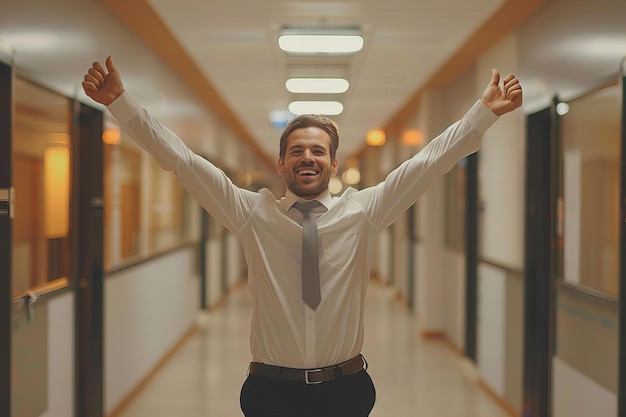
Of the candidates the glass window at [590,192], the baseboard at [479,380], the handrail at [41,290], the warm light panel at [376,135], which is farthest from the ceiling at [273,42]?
the warm light panel at [376,135]

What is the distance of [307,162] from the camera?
226cm

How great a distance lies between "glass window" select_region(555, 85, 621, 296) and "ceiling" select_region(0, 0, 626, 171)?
0.23 m

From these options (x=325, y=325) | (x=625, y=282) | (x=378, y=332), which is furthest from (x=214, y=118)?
(x=325, y=325)

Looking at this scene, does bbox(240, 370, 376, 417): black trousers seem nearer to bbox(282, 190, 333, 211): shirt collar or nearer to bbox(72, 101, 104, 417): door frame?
bbox(282, 190, 333, 211): shirt collar

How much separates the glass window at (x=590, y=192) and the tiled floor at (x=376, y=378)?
1.87 meters

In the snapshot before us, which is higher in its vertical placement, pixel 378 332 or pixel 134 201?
Result: pixel 134 201

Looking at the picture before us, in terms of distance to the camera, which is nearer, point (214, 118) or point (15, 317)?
point (15, 317)

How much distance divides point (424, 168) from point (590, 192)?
2.29 meters

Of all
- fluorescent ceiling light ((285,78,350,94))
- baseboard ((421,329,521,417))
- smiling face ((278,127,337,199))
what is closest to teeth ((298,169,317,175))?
smiling face ((278,127,337,199))

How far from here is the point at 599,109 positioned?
161 inches

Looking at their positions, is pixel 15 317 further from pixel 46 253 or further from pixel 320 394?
pixel 320 394

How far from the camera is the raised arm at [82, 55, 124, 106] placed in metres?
2.15

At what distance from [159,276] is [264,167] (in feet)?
55.6

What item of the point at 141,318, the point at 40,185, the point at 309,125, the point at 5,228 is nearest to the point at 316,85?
the point at 141,318
